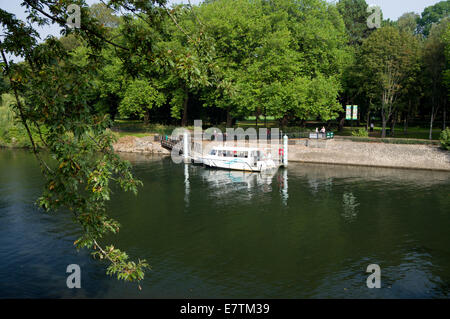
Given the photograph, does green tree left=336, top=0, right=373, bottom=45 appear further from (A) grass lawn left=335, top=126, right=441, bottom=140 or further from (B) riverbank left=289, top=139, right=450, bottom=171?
(B) riverbank left=289, top=139, right=450, bottom=171

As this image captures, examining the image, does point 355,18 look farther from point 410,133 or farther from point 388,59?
point 388,59

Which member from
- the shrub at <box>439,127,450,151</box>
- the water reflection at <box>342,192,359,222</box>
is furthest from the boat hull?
the shrub at <box>439,127,450,151</box>

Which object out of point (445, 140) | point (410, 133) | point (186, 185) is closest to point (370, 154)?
point (445, 140)

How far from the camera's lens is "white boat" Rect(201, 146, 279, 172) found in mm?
47438

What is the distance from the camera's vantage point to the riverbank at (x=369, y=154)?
48438 mm

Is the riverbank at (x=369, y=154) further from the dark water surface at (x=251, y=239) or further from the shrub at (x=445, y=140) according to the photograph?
the dark water surface at (x=251, y=239)

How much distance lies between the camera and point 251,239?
25.1 m

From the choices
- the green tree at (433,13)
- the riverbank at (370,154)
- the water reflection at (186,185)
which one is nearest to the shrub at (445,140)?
the riverbank at (370,154)

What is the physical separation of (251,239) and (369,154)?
3196 cm

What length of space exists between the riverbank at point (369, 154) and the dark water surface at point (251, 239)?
6989 millimetres

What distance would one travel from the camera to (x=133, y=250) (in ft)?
75.8

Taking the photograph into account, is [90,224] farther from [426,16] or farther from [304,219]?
[426,16]
